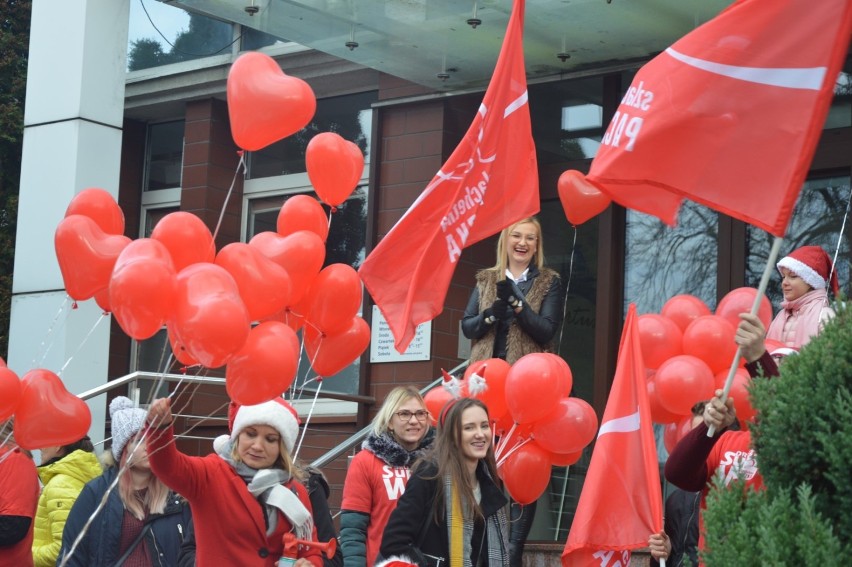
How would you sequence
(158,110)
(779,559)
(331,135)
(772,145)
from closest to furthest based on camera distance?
1. (779,559)
2. (772,145)
3. (331,135)
4. (158,110)

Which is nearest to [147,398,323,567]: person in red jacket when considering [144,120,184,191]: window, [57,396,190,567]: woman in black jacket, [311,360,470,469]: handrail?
[57,396,190,567]: woman in black jacket

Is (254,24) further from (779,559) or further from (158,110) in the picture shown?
(779,559)

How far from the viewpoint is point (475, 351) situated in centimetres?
902

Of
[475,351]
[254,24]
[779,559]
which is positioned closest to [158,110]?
[254,24]

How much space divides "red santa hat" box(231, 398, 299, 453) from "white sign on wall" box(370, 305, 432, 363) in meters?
5.31

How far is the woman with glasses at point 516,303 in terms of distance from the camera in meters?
8.68

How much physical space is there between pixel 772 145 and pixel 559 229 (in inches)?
246

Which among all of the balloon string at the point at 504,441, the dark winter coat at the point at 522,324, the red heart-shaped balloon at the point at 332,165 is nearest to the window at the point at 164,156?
the dark winter coat at the point at 522,324

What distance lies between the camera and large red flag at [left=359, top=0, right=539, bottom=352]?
7477 millimetres

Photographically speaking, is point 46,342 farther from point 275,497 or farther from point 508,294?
point 275,497

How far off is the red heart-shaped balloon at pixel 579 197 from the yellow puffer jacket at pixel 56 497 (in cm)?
329

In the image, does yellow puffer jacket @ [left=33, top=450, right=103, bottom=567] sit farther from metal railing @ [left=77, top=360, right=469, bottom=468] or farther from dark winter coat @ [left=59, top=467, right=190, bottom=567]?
dark winter coat @ [left=59, top=467, right=190, bottom=567]

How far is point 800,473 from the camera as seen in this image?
168 inches

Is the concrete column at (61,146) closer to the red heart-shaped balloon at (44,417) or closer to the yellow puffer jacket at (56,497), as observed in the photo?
the yellow puffer jacket at (56,497)
